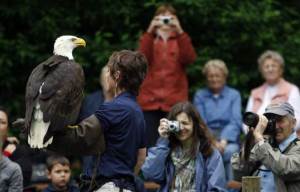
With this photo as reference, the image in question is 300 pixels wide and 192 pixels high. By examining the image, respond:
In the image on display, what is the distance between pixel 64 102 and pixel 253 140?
75.8 inches

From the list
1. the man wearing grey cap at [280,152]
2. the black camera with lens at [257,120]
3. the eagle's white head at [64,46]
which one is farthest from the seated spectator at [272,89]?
the eagle's white head at [64,46]

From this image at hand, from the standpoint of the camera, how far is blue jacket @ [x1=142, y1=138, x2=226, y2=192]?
23.2 ft

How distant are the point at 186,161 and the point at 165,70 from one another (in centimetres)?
279

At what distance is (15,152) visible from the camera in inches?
348

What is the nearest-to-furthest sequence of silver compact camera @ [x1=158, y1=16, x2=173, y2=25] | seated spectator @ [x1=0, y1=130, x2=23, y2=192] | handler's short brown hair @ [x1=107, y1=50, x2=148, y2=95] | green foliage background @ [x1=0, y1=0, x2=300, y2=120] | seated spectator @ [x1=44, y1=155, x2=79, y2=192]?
handler's short brown hair @ [x1=107, y1=50, x2=148, y2=95]
seated spectator @ [x1=0, y1=130, x2=23, y2=192]
seated spectator @ [x1=44, y1=155, x2=79, y2=192]
silver compact camera @ [x1=158, y1=16, x2=173, y2=25]
green foliage background @ [x1=0, y1=0, x2=300, y2=120]

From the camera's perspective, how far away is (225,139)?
31.4 ft

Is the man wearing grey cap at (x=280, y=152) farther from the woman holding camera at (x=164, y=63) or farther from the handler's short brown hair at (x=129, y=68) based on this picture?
the woman holding camera at (x=164, y=63)

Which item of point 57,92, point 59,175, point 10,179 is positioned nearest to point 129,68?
point 57,92

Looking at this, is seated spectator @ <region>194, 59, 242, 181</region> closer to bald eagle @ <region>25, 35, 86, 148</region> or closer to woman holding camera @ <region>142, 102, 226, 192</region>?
woman holding camera @ <region>142, 102, 226, 192</region>

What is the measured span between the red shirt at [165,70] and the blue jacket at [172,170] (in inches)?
98.6

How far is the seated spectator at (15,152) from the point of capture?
28.2 ft

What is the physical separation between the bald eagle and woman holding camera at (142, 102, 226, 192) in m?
1.36

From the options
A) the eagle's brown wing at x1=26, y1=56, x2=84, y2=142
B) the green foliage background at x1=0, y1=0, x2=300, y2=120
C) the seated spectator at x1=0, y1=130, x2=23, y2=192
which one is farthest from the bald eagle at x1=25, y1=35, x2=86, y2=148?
the green foliage background at x1=0, y1=0, x2=300, y2=120

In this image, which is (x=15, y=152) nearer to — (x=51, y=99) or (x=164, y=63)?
(x=164, y=63)
